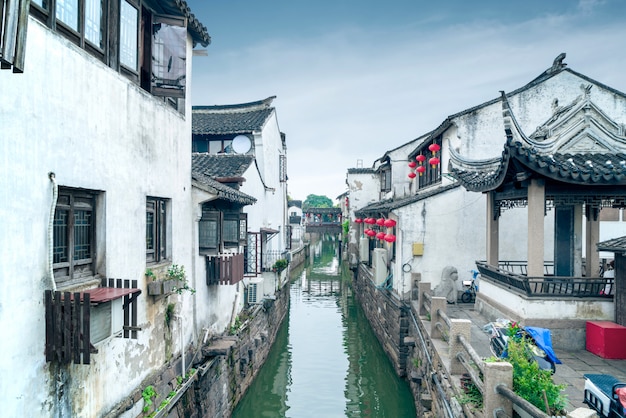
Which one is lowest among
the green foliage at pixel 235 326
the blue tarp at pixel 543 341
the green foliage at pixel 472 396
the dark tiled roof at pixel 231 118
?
the green foliage at pixel 235 326

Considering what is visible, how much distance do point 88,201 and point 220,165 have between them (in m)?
11.0

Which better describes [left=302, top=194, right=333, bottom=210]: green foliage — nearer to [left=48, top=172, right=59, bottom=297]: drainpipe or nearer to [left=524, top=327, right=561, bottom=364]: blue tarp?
[left=524, top=327, right=561, bottom=364]: blue tarp

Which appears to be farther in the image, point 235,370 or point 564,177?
point 235,370

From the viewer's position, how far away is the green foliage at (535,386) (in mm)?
5617

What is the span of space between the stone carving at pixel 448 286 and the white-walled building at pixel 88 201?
943 centimetres

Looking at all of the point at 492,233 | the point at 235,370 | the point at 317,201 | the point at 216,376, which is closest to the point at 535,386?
the point at 216,376

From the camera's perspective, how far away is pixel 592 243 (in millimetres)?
11031

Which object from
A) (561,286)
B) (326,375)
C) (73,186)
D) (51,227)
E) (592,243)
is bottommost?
(326,375)

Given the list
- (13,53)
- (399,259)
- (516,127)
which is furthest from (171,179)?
(399,259)

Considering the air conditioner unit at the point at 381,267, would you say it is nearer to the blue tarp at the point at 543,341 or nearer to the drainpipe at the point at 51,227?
the blue tarp at the point at 543,341

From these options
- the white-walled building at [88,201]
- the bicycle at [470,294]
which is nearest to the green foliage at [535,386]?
the white-walled building at [88,201]

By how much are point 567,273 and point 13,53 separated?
513 inches

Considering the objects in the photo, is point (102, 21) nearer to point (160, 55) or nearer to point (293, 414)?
point (160, 55)

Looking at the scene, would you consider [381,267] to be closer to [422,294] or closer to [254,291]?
[422,294]
